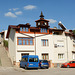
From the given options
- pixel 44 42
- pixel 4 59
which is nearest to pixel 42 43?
pixel 44 42

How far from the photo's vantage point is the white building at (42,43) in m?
36.9

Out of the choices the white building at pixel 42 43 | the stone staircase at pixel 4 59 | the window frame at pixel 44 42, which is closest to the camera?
the stone staircase at pixel 4 59

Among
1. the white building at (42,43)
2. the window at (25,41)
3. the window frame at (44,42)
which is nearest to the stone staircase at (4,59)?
the white building at (42,43)

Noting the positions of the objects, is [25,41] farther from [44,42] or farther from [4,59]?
[4,59]

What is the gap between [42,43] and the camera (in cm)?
3894

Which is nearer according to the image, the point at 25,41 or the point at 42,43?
the point at 25,41

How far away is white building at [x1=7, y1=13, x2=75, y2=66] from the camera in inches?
1453

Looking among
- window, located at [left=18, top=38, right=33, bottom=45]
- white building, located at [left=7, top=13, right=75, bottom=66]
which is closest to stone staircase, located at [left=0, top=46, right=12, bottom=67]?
white building, located at [left=7, top=13, right=75, bottom=66]

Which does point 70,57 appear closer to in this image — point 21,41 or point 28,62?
point 21,41

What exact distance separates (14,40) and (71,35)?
1428cm

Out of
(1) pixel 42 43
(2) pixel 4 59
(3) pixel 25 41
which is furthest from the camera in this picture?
(2) pixel 4 59

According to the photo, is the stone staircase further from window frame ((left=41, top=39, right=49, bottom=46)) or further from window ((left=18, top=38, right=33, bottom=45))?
window frame ((left=41, top=39, right=49, bottom=46))

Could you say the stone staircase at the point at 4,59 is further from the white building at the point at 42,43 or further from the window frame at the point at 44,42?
the window frame at the point at 44,42

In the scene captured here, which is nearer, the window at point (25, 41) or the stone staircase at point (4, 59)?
the stone staircase at point (4, 59)
